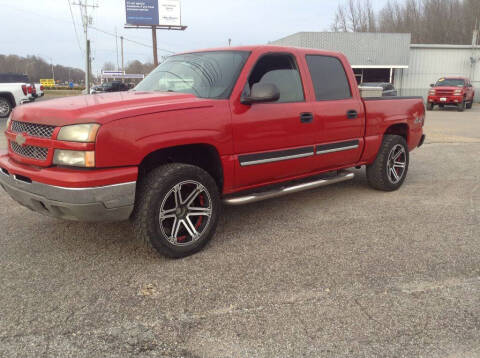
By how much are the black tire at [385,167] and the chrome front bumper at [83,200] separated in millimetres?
3619

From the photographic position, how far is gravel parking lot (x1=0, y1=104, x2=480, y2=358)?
2.35 metres

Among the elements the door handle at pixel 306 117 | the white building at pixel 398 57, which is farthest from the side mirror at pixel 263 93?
the white building at pixel 398 57

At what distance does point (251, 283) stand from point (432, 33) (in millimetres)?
68448

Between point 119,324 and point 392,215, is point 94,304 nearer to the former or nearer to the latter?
point 119,324

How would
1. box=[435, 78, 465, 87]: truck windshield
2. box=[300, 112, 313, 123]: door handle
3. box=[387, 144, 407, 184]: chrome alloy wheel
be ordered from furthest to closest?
1. box=[435, 78, 465, 87]: truck windshield
2. box=[387, 144, 407, 184]: chrome alloy wheel
3. box=[300, 112, 313, 123]: door handle

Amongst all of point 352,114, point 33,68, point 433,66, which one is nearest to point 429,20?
point 433,66

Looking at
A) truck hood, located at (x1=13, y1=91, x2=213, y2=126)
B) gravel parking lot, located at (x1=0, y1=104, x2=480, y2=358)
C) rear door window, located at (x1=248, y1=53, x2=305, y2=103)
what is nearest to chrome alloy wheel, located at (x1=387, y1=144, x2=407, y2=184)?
gravel parking lot, located at (x1=0, y1=104, x2=480, y2=358)

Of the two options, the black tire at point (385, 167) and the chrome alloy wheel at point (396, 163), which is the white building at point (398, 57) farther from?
the black tire at point (385, 167)

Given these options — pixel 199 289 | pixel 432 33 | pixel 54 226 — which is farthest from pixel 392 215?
pixel 432 33

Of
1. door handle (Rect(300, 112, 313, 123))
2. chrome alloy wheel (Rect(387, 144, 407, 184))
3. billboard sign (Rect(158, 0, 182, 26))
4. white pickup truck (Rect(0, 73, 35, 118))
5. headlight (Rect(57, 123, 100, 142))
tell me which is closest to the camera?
headlight (Rect(57, 123, 100, 142))

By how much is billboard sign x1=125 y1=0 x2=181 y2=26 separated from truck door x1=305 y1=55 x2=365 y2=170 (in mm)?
42853

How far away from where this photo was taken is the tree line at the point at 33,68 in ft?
344

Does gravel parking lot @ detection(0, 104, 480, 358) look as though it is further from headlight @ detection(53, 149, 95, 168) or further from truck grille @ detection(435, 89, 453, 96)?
truck grille @ detection(435, 89, 453, 96)

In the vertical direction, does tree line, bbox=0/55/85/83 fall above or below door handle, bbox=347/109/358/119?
above
